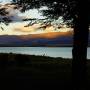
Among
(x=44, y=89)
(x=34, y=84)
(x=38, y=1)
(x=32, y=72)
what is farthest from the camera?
(x=32, y=72)

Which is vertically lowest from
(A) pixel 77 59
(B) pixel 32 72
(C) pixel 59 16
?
(B) pixel 32 72

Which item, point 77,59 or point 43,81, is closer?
point 77,59

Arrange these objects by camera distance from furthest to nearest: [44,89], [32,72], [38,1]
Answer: [32,72], [38,1], [44,89]

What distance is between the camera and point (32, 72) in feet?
67.7

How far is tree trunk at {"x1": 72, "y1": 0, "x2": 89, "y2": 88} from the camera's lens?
50.6 feet

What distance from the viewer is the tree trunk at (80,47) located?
15430mm

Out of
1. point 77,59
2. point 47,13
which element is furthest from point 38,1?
point 77,59

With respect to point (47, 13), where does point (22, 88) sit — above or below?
below

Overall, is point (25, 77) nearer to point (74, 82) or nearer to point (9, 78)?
point (9, 78)

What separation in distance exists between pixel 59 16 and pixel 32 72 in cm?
433

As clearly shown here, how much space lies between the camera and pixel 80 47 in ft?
50.7

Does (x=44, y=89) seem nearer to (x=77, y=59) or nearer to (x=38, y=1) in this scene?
(x=77, y=59)

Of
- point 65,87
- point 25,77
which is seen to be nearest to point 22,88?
point 65,87

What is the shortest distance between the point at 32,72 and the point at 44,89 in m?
5.63
